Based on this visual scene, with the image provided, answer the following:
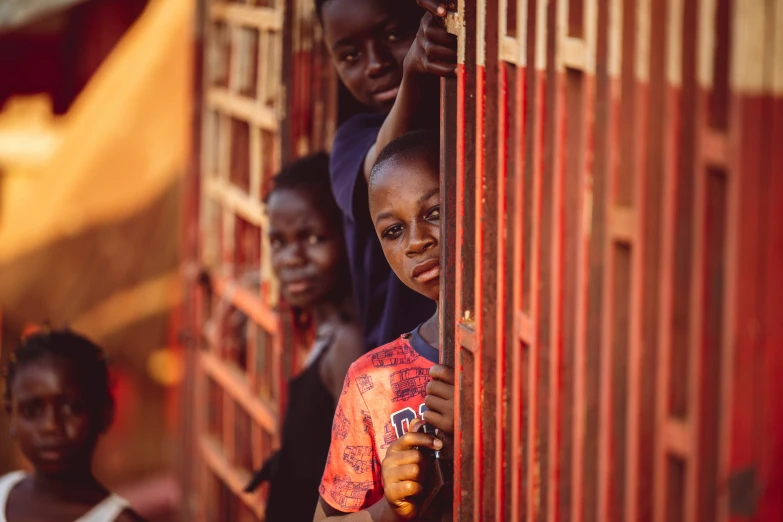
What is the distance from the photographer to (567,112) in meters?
1.53

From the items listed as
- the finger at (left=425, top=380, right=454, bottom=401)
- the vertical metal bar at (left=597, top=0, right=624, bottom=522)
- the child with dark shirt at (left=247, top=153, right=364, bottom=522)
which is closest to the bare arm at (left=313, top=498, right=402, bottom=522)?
the finger at (left=425, top=380, right=454, bottom=401)

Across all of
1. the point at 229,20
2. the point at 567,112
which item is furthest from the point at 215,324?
the point at 567,112

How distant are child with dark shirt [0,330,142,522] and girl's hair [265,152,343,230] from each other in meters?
0.80

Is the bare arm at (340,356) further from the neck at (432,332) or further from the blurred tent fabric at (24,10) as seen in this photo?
the blurred tent fabric at (24,10)

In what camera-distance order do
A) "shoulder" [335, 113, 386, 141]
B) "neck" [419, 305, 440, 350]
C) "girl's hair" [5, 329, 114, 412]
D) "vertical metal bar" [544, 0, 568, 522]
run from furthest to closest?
"girl's hair" [5, 329, 114, 412] < "shoulder" [335, 113, 386, 141] < "neck" [419, 305, 440, 350] < "vertical metal bar" [544, 0, 568, 522]

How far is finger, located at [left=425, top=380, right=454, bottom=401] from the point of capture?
1998mm

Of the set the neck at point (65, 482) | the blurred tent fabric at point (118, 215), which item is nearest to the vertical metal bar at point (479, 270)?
the neck at point (65, 482)

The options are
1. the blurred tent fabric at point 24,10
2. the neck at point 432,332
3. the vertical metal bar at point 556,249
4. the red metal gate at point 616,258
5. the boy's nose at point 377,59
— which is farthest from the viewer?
the blurred tent fabric at point 24,10

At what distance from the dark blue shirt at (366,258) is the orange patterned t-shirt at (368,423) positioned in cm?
34

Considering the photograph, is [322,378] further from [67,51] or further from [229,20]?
[67,51]

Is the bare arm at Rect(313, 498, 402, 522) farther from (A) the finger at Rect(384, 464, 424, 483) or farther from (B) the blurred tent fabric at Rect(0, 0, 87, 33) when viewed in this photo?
(B) the blurred tent fabric at Rect(0, 0, 87, 33)

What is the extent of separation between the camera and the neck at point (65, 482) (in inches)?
122

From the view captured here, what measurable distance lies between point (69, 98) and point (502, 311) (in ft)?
23.5

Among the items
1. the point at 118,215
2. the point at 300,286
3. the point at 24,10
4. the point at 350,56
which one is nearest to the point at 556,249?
the point at 350,56
